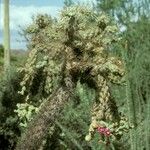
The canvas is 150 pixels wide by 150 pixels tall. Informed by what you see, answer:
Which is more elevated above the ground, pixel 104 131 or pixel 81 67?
pixel 81 67

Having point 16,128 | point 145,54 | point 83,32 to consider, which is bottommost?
point 16,128

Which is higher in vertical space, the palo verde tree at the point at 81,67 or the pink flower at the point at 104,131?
the palo verde tree at the point at 81,67

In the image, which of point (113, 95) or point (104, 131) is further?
point (113, 95)

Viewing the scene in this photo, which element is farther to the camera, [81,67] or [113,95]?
[113,95]

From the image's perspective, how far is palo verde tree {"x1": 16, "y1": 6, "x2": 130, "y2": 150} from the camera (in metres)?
4.40

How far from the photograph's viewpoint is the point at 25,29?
4.92 meters

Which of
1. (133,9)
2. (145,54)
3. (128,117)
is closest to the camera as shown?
(128,117)

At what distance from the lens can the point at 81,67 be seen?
444cm

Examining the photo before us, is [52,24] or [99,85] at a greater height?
[52,24]

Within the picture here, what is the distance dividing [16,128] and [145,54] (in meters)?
3.56

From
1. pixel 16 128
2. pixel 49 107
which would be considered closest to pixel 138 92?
pixel 49 107

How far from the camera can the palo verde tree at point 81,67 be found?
14.4 ft

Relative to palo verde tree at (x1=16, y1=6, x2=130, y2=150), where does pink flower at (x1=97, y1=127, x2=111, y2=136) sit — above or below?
below

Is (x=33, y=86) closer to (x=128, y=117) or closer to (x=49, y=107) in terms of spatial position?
(x=49, y=107)
